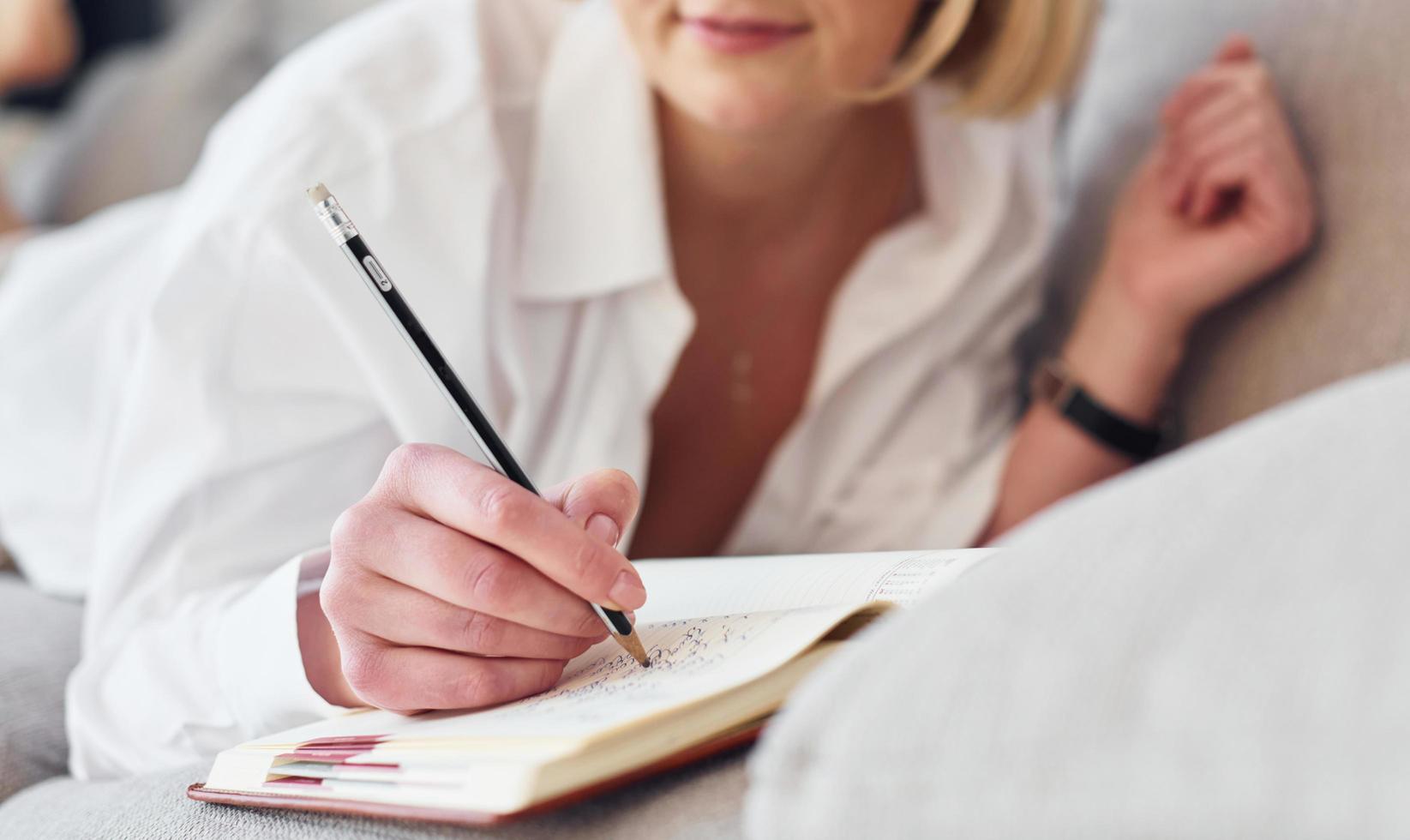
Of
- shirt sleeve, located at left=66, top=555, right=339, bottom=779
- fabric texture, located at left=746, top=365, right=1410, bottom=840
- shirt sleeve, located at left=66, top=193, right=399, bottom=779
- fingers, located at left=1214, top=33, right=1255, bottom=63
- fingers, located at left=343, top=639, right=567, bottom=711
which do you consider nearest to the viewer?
fabric texture, located at left=746, top=365, right=1410, bottom=840

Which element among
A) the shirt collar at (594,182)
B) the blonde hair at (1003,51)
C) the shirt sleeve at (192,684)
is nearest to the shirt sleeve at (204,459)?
the shirt sleeve at (192,684)

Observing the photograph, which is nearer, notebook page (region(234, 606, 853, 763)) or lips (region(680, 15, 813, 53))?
notebook page (region(234, 606, 853, 763))

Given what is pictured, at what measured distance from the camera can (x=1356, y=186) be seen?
2.66 feet

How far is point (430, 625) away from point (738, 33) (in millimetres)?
522

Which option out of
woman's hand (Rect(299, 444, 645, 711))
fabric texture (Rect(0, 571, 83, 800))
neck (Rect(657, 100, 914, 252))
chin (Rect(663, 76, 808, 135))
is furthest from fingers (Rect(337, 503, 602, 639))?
neck (Rect(657, 100, 914, 252))

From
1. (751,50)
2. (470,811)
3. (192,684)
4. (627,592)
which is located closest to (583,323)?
(751,50)

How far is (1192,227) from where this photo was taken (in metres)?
0.96

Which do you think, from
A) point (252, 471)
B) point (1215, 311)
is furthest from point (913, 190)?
point (252, 471)

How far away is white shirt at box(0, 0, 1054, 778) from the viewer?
743 millimetres

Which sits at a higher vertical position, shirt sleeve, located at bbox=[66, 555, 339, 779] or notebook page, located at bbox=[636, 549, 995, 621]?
shirt sleeve, located at bbox=[66, 555, 339, 779]

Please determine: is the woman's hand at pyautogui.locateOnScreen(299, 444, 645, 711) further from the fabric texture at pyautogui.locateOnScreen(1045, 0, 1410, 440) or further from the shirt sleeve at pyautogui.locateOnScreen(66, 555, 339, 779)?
the fabric texture at pyautogui.locateOnScreen(1045, 0, 1410, 440)

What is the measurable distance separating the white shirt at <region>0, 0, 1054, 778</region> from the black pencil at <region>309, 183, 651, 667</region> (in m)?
0.18

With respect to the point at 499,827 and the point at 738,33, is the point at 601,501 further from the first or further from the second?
the point at 738,33

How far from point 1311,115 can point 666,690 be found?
75cm
